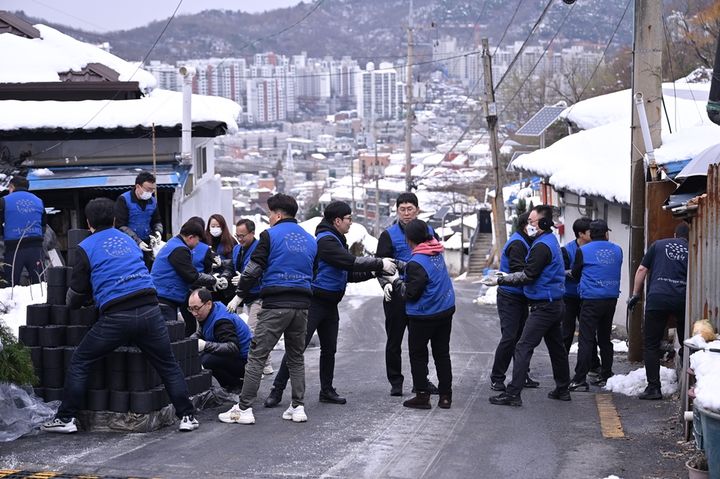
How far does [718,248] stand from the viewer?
7.75m

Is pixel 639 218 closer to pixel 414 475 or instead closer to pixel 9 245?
pixel 414 475

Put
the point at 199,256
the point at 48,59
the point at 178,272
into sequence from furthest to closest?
the point at 48,59
the point at 199,256
the point at 178,272

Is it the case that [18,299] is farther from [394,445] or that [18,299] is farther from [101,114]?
[101,114]

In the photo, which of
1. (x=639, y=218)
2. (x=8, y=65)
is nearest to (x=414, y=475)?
(x=639, y=218)

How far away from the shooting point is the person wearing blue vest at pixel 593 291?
35.1 ft

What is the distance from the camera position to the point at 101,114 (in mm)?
19797

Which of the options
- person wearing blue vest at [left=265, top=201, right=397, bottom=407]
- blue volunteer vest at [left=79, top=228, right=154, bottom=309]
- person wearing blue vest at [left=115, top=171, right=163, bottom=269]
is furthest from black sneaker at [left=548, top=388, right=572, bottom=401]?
person wearing blue vest at [left=115, top=171, right=163, bottom=269]

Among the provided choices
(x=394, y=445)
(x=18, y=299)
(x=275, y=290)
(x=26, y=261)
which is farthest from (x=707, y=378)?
(x=26, y=261)

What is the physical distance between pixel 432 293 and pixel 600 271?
8.05 feet

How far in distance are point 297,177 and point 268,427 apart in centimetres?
11412

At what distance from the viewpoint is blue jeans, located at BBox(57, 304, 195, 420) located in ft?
26.3

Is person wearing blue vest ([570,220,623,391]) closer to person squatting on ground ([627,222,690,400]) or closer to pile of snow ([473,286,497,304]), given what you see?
person squatting on ground ([627,222,690,400])

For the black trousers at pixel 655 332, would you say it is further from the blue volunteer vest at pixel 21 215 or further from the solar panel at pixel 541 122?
the solar panel at pixel 541 122

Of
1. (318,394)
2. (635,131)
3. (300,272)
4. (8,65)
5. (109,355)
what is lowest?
(318,394)
